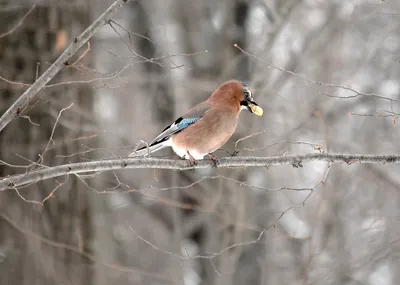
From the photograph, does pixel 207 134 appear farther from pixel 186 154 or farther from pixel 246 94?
pixel 246 94

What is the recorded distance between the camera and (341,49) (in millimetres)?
10875

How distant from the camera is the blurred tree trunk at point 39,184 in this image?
22.4 feet

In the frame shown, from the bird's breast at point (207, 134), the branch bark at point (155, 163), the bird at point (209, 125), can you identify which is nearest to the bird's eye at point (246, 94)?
→ the bird at point (209, 125)

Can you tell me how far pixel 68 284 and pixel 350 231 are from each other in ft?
17.1

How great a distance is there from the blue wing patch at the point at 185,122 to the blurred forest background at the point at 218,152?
125cm

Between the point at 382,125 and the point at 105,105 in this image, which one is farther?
the point at 105,105

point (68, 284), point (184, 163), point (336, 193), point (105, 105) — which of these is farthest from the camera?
point (105, 105)

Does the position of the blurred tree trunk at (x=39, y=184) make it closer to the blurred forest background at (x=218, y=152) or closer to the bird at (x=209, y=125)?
the blurred forest background at (x=218, y=152)

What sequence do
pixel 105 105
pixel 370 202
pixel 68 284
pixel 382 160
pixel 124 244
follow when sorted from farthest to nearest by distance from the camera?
pixel 105 105 → pixel 124 244 → pixel 370 202 → pixel 68 284 → pixel 382 160

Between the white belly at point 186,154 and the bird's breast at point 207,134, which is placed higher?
the bird's breast at point 207,134

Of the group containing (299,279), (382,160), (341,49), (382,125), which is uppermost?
(341,49)

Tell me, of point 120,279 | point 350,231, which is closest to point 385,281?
point 350,231

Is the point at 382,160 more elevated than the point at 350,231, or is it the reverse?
the point at 350,231

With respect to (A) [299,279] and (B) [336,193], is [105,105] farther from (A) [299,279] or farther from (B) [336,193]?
(A) [299,279]
